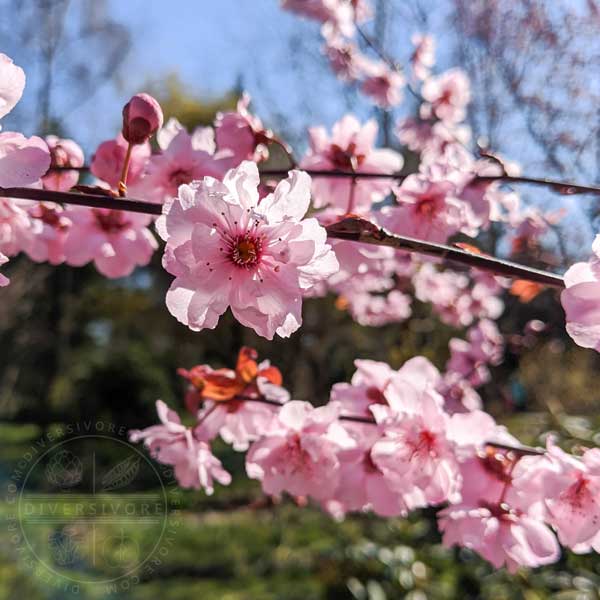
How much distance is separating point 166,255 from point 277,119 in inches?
114

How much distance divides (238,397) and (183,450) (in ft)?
0.43

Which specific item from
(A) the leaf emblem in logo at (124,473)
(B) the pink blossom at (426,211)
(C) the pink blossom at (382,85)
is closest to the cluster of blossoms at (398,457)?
(B) the pink blossom at (426,211)

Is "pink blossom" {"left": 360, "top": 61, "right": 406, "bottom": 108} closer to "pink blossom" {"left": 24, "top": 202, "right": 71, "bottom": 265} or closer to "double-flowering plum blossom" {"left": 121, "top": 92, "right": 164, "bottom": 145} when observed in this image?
"pink blossom" {"left": 24, "top": 202, "right": 71, "bottom": 265}

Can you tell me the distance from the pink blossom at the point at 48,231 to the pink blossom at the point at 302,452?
0.43 metres

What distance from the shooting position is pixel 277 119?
3.21m

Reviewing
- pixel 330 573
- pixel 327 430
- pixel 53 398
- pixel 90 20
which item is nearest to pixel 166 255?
pixel 327 430

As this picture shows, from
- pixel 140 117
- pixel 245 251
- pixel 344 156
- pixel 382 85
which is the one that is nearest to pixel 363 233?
pixel 245 251

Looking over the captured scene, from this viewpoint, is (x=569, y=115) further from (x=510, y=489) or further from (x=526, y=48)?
(x=510, y=489)

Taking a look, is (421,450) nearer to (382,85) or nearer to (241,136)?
(241,136)

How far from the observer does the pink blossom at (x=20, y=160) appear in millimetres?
498

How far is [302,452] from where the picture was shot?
795 mm

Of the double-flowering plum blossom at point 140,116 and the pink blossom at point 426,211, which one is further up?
the double-flowering plum blossom at point 140,116

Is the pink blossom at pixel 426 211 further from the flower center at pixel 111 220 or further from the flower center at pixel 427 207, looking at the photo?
the flower center at pixel 111 220

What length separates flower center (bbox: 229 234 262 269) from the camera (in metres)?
0.51
